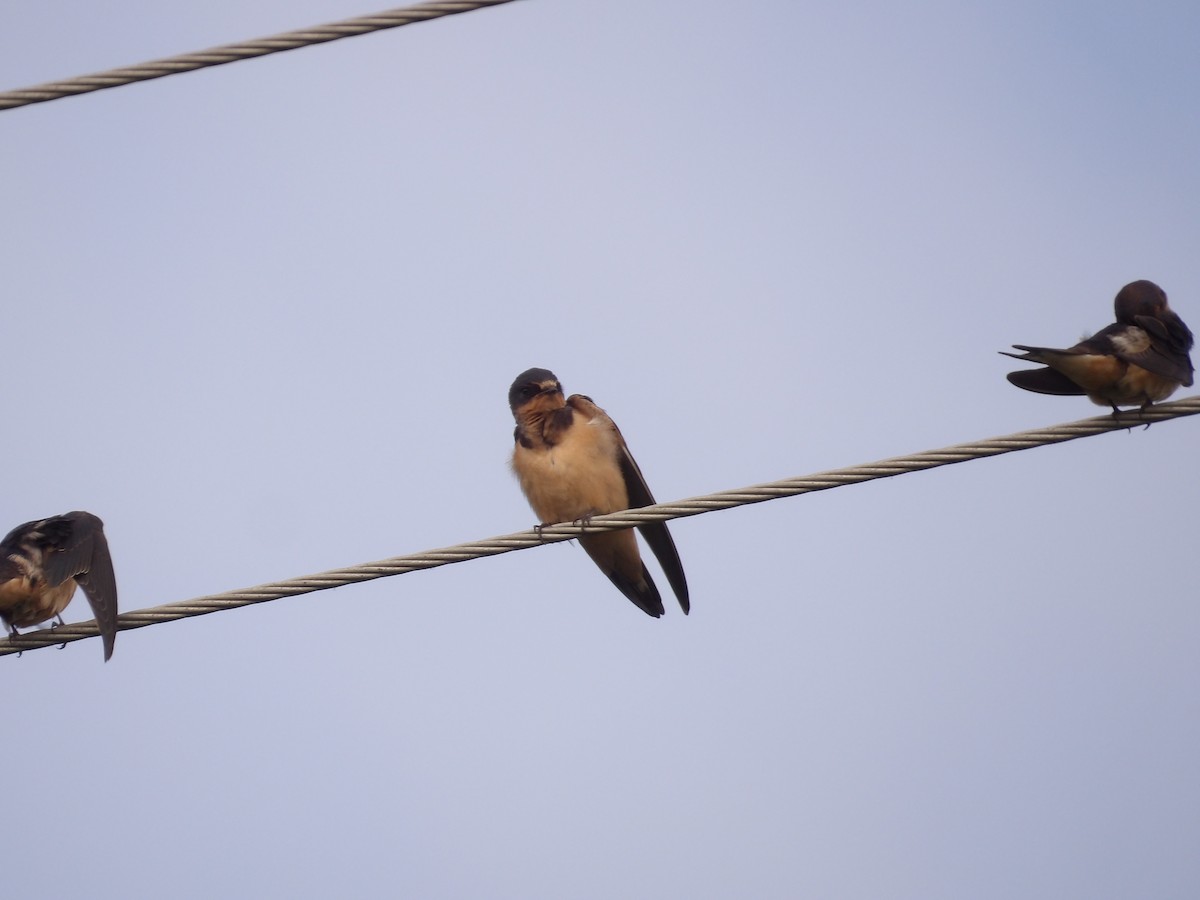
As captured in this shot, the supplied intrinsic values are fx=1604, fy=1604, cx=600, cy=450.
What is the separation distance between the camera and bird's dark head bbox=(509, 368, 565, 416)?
317 inches

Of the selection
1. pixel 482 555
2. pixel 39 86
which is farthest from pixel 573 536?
pixel 39 86

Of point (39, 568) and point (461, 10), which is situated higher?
point (461, 10)

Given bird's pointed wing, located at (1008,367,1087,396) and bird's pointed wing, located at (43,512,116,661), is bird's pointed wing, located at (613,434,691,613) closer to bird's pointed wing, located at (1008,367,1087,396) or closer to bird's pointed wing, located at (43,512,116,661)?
bird's pointed wing, located at (1008,367,1087,396)

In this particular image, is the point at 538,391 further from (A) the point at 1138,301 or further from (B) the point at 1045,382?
(A) the point at 1138,301

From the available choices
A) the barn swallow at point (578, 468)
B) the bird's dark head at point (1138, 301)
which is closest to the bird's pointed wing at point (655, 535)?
the barn swallow at point (578, 468)

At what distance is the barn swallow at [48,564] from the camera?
7.35m

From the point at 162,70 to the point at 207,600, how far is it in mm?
1761

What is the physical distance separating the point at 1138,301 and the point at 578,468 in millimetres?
2693

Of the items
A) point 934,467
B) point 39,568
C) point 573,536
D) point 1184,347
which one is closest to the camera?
point 934,467

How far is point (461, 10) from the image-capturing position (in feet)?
16.9

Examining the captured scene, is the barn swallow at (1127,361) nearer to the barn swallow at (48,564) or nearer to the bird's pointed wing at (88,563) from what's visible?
the bird's pointed wing at (88,563)

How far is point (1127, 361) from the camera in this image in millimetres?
6781

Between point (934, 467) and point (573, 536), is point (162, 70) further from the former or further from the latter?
point (934, 467)

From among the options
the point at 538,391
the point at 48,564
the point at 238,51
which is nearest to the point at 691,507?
the point at 238,51
